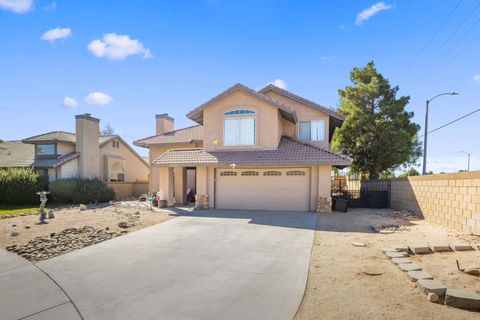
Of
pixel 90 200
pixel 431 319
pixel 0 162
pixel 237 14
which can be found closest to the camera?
pixel 431 319

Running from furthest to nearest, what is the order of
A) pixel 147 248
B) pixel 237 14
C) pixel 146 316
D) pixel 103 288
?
pixel 237 14
pixel 147 248
pixel 103 288
pixel 146 316

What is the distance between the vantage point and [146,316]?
14.7 feet

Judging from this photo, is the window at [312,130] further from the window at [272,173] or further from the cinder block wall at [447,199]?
the cinder block wall at [447,199]

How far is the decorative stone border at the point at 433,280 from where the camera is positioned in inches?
178

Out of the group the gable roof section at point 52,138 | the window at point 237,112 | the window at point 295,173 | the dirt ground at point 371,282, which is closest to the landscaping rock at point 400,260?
the dirt ground at point 371,282

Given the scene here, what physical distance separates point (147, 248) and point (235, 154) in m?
9.06

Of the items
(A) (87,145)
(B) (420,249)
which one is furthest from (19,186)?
(B) (420,249)

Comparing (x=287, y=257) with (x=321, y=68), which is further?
(x=321, y=68)

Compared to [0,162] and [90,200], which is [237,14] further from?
[0,162]

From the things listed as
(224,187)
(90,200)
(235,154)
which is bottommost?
(90,200)

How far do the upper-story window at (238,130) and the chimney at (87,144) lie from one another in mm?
14730

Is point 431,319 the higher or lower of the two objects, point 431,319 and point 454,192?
the lower

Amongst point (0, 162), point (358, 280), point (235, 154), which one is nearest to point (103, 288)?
point (358, 280)

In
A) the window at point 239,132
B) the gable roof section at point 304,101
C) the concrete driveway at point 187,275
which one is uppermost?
the gable roof section at point 304,101
